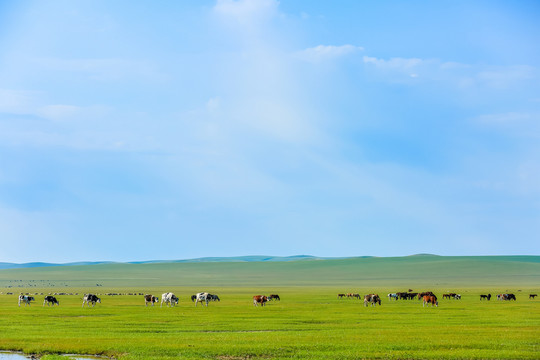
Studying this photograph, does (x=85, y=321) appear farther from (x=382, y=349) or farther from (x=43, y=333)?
(x=382, y=349)

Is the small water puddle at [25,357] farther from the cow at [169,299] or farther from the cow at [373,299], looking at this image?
the cow at [373,299]

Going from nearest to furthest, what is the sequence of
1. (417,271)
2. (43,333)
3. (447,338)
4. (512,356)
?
(512,356), (447,338), (43,333), (417,271)

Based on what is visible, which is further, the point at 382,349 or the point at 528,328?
the point at 528,328

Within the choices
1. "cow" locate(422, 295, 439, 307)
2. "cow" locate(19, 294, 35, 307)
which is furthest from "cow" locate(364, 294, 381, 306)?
"cow" locate(19, 294, 35, 307)

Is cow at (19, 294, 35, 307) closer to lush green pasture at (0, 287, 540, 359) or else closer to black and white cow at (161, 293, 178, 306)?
black and white cow at (161, 293, 178, 306)

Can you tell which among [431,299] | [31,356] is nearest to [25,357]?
[31,356]

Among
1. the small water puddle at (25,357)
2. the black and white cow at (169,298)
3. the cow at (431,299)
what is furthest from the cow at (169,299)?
the small water puddle at (25,357)

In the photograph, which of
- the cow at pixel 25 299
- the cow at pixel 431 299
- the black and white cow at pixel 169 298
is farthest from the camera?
the cow at pixel 25 299

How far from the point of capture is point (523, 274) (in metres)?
169

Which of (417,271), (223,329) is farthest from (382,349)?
(417,271)

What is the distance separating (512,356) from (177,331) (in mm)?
16040

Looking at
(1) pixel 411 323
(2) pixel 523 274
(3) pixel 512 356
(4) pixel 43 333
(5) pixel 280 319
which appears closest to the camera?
(3) pixel 512 356

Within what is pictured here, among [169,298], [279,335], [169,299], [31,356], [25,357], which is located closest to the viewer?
[25,357]

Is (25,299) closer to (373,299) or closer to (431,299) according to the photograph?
(373,299)
